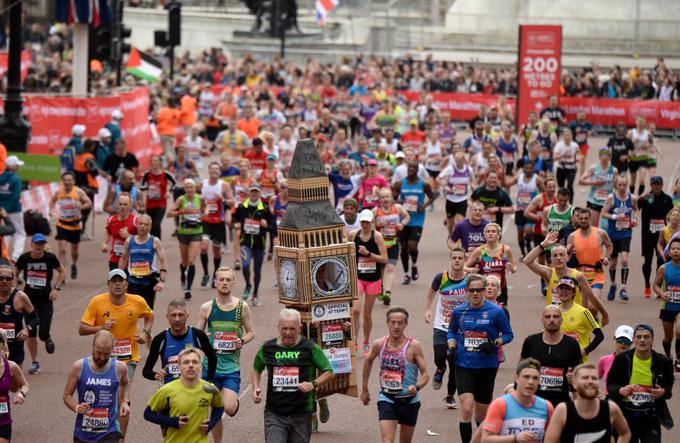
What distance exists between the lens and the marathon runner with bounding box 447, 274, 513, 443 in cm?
1184

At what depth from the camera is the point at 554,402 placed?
11.2 m

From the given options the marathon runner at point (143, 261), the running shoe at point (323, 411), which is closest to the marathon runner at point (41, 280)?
the marathon runner at point (143, 261)

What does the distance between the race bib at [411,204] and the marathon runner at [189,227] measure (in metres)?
3.03

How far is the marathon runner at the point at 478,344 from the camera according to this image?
11836 millimetres

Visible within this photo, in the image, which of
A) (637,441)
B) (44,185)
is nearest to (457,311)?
(637,441)

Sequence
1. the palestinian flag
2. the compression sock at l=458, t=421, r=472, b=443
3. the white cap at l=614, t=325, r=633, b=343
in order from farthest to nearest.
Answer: the palestinian flag → the compression sock at l=458, t=421, r=472, b=443 → the white cap at l=614, t=325, r=633, b=343

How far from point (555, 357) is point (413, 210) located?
932 centimetres

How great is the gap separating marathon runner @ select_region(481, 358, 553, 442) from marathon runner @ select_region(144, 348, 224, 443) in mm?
2059

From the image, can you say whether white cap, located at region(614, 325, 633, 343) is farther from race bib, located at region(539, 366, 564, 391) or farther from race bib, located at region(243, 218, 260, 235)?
race bib, located at region(243, 218, 260, 235)

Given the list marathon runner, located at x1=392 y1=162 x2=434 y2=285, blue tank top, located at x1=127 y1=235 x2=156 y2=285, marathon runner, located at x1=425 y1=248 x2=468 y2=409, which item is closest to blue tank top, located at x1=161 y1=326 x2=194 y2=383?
marathon runner, located at x1=425 y1=248 x2=468 y2=409

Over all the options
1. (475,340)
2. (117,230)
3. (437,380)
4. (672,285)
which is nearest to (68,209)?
(117,230)

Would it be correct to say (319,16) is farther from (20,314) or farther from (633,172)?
(20,314)

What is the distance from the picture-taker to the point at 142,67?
35125 millimetres

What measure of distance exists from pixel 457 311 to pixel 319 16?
38630 mm
